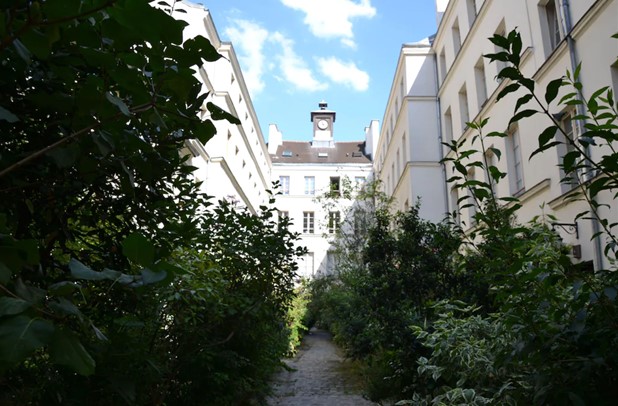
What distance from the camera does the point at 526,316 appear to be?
2729 mm

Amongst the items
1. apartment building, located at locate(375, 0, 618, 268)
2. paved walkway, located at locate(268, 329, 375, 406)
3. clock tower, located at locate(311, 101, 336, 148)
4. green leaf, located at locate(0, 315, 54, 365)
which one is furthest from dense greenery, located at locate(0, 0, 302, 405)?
clock tower, located at locate(311, 101, 336, 148)

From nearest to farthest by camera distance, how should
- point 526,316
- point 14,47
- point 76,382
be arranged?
point 14,47, point 76,382, point 526,316

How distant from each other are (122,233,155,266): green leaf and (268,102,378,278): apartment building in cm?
3511

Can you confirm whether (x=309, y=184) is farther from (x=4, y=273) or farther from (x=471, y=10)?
(x=4, y=273)

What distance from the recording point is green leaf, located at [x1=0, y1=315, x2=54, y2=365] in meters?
0.76

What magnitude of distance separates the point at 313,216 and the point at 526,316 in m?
39.5

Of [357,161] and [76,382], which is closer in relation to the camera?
[76,382]

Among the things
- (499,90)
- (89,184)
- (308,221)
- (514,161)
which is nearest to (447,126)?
(499,90)

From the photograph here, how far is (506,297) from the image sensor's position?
290 centimetres

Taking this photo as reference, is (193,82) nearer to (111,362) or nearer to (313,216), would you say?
(111,362)

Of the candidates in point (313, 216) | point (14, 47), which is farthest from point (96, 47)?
point (313, 216)

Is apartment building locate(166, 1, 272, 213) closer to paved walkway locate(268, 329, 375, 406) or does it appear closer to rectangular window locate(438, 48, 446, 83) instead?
paved walkway locate(268, 329, 375, 406)

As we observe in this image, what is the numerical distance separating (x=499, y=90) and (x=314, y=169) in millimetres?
28961

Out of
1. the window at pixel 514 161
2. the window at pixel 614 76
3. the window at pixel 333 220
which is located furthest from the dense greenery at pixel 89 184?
the window at pixel 333 220
